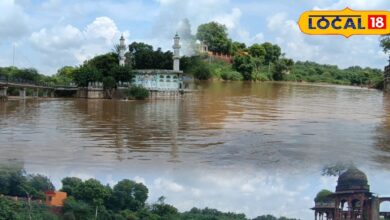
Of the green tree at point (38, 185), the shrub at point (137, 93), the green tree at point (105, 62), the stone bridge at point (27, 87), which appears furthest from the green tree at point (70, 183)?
the green tree at point (105, 62)

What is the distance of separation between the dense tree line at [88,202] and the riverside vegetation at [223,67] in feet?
19.2

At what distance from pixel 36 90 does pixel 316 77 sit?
11.9 metres

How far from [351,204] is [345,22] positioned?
4.45 m

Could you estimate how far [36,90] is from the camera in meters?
22.4

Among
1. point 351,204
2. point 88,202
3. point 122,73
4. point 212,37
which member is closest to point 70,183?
point 88,202

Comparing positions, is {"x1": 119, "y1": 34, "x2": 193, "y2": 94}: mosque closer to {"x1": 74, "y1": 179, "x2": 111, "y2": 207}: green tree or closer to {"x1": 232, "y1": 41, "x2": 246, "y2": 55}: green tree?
{"x1": 232, "y1": 41, "x2": 246, "y2": 55}: green tree

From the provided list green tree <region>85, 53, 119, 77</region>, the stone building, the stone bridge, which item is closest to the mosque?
green tree <region>85, 53, 119, 77</region>

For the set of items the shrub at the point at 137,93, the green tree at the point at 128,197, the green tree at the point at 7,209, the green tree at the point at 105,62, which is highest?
the green tree at the point at 105,62

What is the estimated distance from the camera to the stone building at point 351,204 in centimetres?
640

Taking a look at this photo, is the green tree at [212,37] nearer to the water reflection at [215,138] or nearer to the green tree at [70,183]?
the water reflection at [215,138]

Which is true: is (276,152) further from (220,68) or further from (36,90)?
(36,90)

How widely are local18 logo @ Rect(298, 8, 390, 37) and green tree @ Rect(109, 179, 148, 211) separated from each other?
2.39 metres

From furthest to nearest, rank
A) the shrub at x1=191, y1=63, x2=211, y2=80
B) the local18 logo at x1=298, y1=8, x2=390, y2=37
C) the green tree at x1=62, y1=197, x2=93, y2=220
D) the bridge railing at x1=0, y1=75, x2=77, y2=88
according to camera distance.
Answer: the bridge railing at x1=0, y1=75, x2=77, y2=88, the shrub at x1=191, y1=63, x2=211, y2=80, the green tree at x1=62, y1=197, x2=93, y2=220, the local18 logo at x1=298, y1=8, x2=390, y2=37

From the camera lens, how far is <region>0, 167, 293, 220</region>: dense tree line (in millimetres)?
5605
